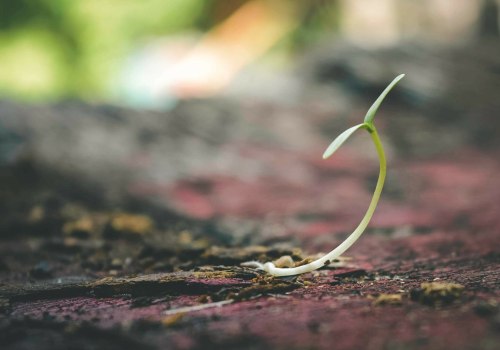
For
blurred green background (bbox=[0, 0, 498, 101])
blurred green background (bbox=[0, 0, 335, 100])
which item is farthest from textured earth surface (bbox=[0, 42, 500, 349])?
blurred green background (bbox=[0, 0, 335, 100])

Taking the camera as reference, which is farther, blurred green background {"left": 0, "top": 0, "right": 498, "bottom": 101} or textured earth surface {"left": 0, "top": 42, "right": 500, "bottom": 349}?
blurred green background {"left": 0, "top": 0, "right": 498, "bottom": 101}

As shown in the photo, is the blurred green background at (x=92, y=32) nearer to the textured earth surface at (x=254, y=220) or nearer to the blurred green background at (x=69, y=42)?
the blurred green background at (x=69, y=42)

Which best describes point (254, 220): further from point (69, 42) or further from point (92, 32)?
point (69, 42)

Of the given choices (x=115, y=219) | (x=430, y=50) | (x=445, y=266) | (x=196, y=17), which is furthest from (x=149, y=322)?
(x=196, y=17)

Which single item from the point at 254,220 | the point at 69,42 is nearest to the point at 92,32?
the point at 69,42

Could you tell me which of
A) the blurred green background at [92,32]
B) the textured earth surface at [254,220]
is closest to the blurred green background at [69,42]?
the blurred green background at [92,32]

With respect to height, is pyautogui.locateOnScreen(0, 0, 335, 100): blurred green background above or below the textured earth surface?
above

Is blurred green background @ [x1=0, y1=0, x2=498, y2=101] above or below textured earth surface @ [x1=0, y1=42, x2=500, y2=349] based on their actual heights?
above

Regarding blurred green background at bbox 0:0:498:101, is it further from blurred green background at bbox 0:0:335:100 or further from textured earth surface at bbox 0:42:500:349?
textured earth surface at bbox 0:42:500:349

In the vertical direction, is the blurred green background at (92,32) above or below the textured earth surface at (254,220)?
above
